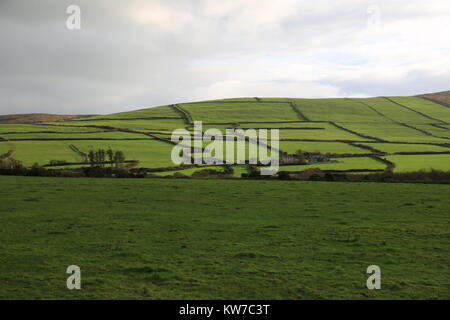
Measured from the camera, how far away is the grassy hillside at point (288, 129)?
7094 cm

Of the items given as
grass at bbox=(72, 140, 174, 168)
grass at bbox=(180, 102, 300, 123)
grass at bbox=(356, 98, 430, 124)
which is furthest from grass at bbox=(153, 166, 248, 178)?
grass at bbox=(356, 98, 430, 124)

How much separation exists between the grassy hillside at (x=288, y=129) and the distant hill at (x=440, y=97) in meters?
3.69

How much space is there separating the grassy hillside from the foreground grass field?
Result: 1103 inches

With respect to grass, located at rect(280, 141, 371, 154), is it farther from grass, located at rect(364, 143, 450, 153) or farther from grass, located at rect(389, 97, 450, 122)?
grass, located at rect(389, 97, 450, 122)

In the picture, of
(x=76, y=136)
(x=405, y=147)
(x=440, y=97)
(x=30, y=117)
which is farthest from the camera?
(x=440, y=97)

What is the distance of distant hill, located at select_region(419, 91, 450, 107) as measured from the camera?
527 ft

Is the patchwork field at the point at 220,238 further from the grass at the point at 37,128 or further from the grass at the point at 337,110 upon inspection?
the grass at the point at 337,110

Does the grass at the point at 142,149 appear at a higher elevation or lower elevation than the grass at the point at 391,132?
lower

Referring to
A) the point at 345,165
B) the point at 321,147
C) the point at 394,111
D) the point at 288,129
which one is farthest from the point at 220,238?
the point at 394,111

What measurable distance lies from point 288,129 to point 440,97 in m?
91.9

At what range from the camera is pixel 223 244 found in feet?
62.7

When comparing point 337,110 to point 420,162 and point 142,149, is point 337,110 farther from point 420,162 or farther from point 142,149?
point 142,149

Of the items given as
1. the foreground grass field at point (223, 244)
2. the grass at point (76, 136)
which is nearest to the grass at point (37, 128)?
the grass at point (76, 136)
